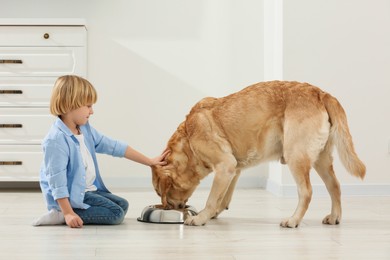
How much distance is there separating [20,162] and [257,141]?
2212mm

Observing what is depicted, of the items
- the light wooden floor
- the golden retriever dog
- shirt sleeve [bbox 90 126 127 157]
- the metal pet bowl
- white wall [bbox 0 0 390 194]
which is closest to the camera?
the light wooden floor

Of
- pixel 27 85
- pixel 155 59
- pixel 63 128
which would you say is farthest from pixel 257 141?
pixel 155 59

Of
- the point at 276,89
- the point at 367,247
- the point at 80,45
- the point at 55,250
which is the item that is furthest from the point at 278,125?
the point at 80,45

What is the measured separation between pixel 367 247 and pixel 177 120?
2.95 metres

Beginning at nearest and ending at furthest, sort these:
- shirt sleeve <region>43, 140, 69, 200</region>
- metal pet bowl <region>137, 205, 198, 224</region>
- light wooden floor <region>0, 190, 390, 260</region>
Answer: light wooden floor <region>0, 190, 390, 260</region>, shirt sleeve <region>43, 140, 69, 200</region>, metal pet bowl <region>137, 205, 198, 224</region>

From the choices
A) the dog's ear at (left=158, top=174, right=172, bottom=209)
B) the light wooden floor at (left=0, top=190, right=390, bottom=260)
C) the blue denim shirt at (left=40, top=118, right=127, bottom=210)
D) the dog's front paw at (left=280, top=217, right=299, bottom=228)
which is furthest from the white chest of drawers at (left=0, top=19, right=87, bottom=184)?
the dog's front paw at (left=280, top=217, right=299, bottom=228)

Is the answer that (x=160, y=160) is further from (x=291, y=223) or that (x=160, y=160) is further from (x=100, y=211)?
(x=291, y=223)

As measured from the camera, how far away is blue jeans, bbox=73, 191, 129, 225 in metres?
3.16

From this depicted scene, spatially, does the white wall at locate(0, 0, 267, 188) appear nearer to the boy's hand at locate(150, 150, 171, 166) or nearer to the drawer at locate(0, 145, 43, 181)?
the drawer at locate(0, 145, 43, 181)

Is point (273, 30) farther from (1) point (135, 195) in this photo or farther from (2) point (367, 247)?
(2) point (367, 247)

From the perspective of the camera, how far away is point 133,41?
5398 millimetres

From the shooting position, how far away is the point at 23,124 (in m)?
4.86

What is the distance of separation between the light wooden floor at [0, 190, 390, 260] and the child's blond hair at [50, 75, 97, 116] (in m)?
0.55

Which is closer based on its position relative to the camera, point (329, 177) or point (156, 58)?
point (329, 177)
